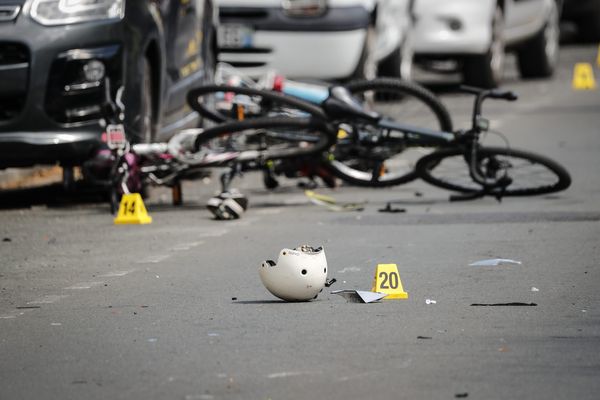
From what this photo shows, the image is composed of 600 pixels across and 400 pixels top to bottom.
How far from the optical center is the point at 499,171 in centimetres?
1155

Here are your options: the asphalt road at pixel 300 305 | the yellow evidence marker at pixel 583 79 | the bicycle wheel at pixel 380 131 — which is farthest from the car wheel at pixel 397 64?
the asphalt road at pixel 300 305

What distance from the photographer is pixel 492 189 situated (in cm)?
1112

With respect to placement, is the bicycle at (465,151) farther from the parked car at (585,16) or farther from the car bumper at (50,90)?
the parked car at (585,16)

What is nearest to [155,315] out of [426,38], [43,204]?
[43,204]

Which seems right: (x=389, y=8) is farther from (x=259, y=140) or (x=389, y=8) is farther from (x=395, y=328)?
(x=395, y=328)

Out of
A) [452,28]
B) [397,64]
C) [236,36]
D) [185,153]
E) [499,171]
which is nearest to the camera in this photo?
[185,153]

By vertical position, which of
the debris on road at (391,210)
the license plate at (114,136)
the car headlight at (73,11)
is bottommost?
the debris on road at (391,210)

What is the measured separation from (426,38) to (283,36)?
3192 mm

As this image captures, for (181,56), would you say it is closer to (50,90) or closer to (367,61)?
(50,90)

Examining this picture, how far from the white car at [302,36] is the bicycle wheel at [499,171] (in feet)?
17.0

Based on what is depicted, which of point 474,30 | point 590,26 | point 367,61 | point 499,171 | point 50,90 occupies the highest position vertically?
point 50,90

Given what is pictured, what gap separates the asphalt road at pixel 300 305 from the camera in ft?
18.3

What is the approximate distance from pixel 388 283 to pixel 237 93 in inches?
168

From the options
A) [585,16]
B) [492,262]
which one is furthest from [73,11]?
[585,16]
